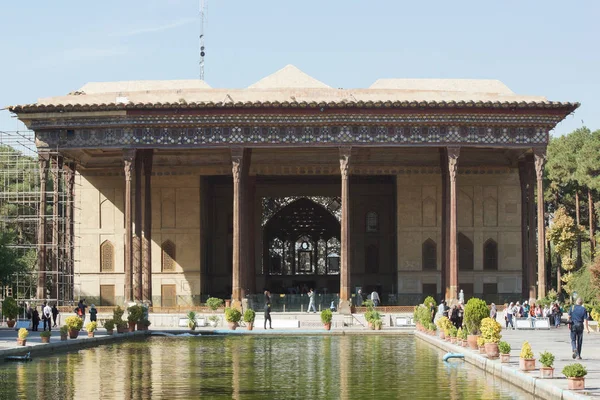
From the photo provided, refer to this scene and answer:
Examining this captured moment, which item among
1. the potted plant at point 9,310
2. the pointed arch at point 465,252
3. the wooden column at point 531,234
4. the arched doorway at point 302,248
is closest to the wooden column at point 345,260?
the wooden column at point 531,234

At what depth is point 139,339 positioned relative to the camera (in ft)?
104

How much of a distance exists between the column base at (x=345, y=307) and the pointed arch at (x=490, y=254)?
915cm

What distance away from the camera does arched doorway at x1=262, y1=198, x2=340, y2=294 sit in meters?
52.8

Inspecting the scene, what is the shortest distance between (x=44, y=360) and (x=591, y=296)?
99.1 ft

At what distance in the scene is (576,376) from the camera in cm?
1458

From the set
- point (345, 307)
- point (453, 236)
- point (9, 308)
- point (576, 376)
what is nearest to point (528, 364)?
point (576, 376)

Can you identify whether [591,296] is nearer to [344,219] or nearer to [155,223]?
[344,219]

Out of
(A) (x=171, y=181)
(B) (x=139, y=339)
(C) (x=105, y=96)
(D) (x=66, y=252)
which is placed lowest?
(B) (x=139, y=339)

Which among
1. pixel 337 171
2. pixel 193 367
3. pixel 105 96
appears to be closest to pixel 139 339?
pixel 193 367

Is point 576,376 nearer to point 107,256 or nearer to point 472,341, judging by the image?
point 472,341

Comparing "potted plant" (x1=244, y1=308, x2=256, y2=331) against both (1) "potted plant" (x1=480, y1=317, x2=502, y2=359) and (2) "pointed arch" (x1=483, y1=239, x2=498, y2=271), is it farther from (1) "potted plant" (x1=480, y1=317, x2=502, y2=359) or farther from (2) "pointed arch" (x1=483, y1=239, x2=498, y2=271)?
(1) "potted plant" (x1=480, y1=317, x2=502, y2=359)

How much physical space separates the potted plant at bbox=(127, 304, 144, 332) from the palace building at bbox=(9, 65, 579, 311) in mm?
5101

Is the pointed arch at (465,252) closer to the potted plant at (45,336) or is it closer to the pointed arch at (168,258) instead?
the pointed arch at (168,258)

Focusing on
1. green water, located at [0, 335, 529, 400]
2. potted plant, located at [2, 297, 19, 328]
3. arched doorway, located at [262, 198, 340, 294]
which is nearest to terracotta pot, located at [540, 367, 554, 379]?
green water, located at [0, 335, 529, 400]
